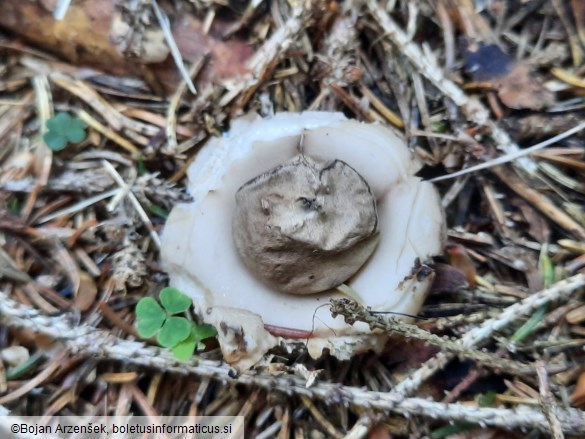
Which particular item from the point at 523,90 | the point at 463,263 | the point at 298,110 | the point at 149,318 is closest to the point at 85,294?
the point at 149,318

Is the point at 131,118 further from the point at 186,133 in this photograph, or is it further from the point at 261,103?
the point at 261,103

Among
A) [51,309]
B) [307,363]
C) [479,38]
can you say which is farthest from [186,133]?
[479,38]

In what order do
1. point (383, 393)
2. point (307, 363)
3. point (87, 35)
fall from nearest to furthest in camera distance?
point (383, 393), point (307, 363), point (87, 35)

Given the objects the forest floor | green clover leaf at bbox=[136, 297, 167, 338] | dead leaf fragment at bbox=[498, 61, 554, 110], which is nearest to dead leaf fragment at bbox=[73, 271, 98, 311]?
the forest floor

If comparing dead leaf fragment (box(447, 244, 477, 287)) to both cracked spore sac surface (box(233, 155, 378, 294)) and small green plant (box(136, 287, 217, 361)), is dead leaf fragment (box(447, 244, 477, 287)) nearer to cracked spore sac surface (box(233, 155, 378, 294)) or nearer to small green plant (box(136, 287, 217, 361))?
cracked spore sac surface (box(233, 155, 378, 294))

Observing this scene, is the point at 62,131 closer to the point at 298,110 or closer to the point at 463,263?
the point at 298,110
